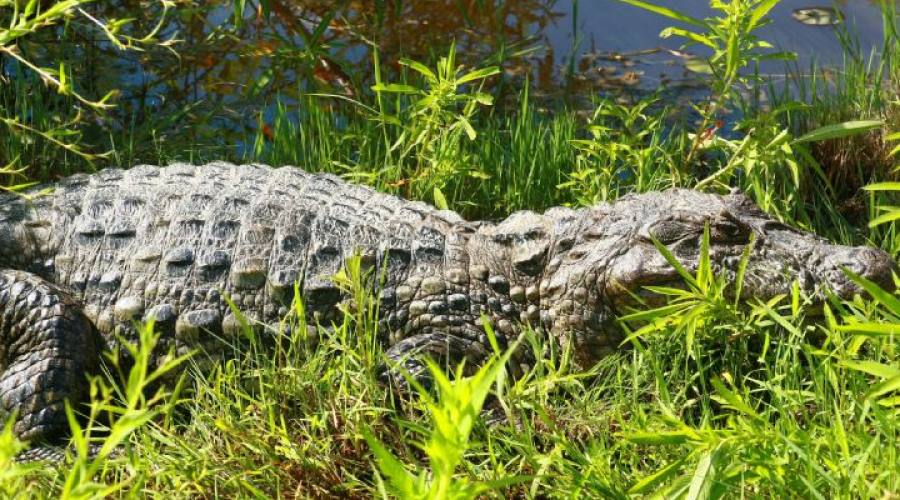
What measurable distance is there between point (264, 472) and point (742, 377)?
5.72 ft

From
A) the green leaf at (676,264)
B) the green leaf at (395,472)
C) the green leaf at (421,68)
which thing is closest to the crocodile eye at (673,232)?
the green leaf at (676,264)

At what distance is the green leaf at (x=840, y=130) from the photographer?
5.15 metres

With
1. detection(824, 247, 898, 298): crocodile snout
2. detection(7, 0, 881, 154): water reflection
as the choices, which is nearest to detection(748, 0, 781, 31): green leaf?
detection(824, 247, 898, 298): crocodile snout

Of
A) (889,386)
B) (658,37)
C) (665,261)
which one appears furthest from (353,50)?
(889,386)

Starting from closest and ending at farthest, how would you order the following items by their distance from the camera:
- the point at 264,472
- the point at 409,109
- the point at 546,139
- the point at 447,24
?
the point at 264,472 → the point at 409,109 → the point at 546,139 → the point at 447,24

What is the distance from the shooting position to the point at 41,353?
14.2 feet

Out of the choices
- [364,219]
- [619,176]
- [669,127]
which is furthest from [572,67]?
[364,219]

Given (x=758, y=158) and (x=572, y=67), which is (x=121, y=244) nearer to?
(x=758, y=158)

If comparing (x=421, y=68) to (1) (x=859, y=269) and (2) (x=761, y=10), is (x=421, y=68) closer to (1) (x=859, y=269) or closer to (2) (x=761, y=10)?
(2) (x=761, y=10)

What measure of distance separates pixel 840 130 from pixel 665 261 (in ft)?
4.85

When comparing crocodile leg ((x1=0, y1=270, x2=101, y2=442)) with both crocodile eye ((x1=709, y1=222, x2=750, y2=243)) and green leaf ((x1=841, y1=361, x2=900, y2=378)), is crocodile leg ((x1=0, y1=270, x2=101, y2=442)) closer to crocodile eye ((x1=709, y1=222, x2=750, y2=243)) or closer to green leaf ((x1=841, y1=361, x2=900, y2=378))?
crocodile eye ((x1=709, y1=222, x2=750, y2=243))

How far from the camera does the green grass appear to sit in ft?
10.2

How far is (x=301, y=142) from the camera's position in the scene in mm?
5949

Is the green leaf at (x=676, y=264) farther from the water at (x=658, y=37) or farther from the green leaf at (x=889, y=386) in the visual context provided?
the water at (x=658, y=37)
